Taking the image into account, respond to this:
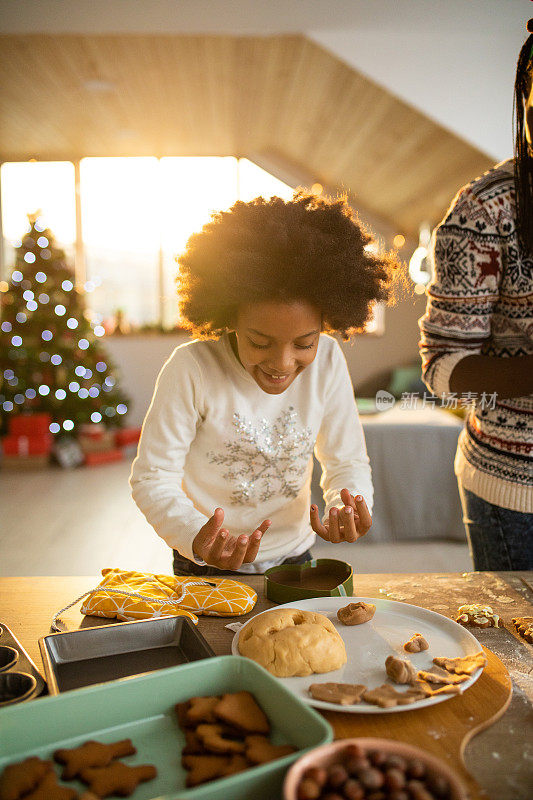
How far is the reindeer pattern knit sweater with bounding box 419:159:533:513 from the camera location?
1.20 metres

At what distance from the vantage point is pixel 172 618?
897mm

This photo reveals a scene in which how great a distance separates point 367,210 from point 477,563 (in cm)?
656

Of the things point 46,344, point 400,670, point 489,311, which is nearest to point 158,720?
point 400,670

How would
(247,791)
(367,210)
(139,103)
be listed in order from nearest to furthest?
(247,791) → (139,103) → (367,210)

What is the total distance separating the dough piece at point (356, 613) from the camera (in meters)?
0.94

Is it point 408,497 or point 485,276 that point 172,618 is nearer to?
point 485,276

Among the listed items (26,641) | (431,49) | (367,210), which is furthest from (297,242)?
(367,210)

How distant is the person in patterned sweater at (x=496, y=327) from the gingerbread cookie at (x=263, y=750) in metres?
0.74

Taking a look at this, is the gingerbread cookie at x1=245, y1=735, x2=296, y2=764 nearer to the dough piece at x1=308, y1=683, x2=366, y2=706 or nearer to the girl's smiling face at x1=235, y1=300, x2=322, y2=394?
the dough piece at x1=308, y1=683, x2=366, y2=706

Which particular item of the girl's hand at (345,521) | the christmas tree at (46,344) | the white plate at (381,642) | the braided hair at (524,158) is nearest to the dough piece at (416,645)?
the white plate at (381,642)

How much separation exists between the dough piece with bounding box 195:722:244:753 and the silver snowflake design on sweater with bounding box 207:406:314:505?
2.14 feet

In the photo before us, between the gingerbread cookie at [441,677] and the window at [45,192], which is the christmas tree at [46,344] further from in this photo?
the gingerbread cookie at [441,677]

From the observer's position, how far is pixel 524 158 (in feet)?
3.96

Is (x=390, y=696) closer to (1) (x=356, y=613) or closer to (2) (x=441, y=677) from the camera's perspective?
(2) (x=441, y=677)
